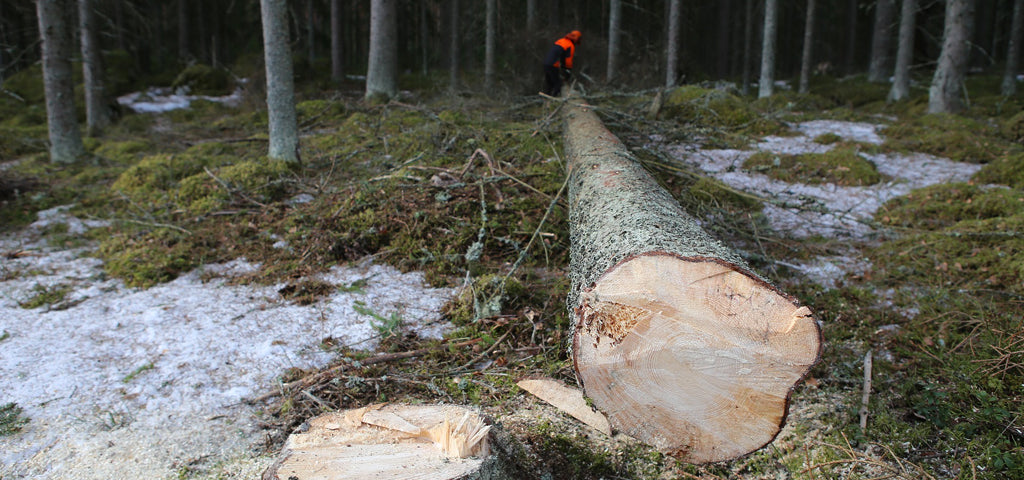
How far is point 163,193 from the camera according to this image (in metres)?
6.29

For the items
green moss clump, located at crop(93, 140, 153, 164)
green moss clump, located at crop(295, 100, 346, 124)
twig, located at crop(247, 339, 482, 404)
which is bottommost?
twig, located at crop(247, 339, 482, 404)

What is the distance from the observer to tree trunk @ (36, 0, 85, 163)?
297 inches

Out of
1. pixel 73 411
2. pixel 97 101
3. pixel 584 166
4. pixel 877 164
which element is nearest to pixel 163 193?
pixel 73 411

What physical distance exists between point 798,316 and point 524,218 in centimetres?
309

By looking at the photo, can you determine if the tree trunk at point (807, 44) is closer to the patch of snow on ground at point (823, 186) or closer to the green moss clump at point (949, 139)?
the green moss clump at point (949, 139)

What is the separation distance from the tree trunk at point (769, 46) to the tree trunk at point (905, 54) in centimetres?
280

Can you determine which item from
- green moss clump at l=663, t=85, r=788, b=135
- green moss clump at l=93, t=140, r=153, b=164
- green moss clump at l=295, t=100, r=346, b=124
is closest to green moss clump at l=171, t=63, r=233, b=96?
green moss clump at l=295, t=100, r=346, b=124

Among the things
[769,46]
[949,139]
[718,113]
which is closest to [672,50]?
[769,46]

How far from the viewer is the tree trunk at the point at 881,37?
51.1 feet

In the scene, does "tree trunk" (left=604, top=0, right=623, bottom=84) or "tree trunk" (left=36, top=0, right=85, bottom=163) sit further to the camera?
"tree trunk" (left=604, top=0, right=623, bottom=84)

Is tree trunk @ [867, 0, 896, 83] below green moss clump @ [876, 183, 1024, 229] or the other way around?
the other way around

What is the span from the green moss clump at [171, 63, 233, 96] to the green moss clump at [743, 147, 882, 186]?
15462 mm

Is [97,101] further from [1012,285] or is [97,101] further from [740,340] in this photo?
[1012,285]

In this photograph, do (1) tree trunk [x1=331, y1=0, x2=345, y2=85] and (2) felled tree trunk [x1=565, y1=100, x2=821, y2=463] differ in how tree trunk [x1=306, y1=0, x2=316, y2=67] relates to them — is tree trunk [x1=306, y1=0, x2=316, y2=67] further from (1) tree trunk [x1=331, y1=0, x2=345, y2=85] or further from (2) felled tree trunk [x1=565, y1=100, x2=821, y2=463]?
(2) felled tree trunk [x1=565, y1=100, x2=821, y2=463]
